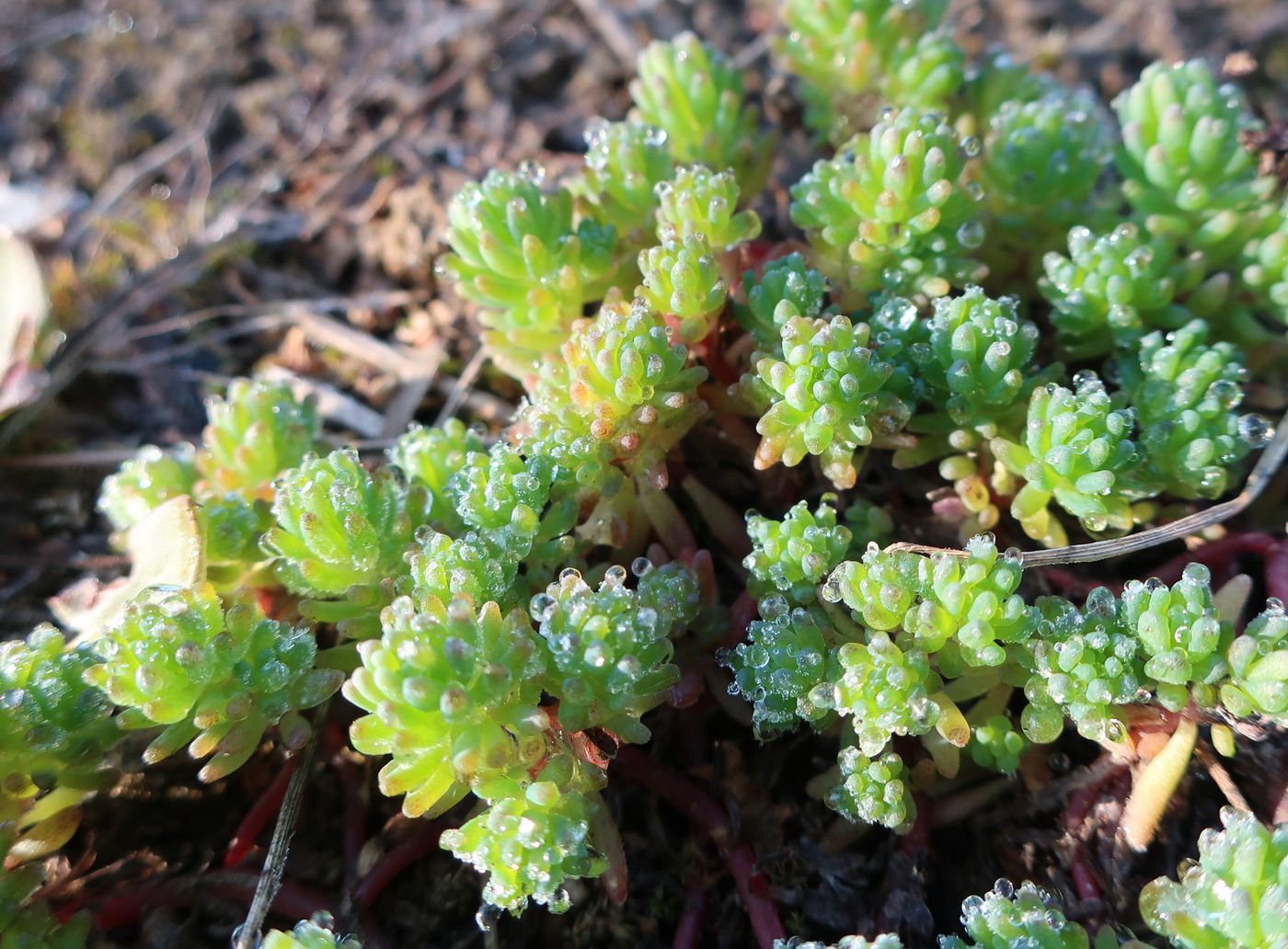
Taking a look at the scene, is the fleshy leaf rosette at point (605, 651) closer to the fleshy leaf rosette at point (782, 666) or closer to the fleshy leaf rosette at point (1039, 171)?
the fleshy leaf rosette at point (782, 666)

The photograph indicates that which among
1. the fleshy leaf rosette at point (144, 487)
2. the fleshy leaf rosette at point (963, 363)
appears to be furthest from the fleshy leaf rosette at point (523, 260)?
the fleshy leaf rosette at point (144, 487)

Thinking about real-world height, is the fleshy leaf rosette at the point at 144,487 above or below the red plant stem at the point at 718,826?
above

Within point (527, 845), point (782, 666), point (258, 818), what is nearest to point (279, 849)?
point (258, 818)

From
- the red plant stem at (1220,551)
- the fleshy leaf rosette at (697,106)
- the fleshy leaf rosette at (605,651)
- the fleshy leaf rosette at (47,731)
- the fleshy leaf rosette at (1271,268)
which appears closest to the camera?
the fleshy leaf rosette at (605,651)

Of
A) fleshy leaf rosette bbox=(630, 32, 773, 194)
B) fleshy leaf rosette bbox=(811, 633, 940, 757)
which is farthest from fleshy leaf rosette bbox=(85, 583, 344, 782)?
fleshy leaf rosette bbox=(630, 32, 773, 194)

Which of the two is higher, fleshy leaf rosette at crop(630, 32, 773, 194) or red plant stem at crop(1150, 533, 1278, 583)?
fleshy leaf rosette at crop(630, 32, 773, 194)

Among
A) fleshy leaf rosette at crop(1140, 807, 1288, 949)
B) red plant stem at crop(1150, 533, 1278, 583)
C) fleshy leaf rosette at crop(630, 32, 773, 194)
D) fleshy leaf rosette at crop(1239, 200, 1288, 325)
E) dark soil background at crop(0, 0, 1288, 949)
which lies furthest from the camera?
fleshy leaf rosette at crop(630, 32, 773, 194)

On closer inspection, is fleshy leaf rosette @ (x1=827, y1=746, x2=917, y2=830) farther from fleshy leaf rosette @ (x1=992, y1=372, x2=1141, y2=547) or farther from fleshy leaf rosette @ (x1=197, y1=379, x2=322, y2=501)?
fleshy leaf rosette @ (x1=197, y1=379, x2=322, y2=501)
